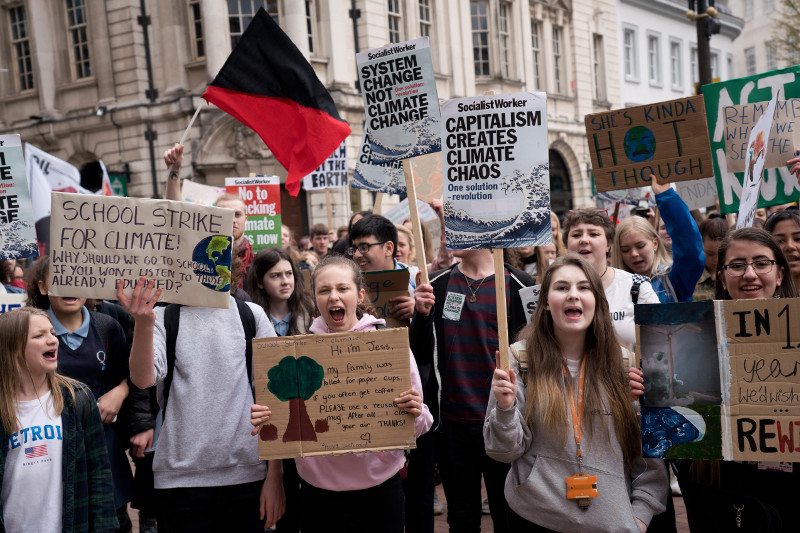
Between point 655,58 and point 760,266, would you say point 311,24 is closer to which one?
point 760,266

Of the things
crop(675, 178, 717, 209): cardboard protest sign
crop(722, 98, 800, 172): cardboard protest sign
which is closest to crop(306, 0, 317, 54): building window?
crop(675, 178, 717, 209): cardboard protest sign

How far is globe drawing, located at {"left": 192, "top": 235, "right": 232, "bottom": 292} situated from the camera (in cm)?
315

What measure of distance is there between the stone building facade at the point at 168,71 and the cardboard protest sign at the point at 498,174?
49.0ft

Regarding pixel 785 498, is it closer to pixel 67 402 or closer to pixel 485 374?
pixel 485 374

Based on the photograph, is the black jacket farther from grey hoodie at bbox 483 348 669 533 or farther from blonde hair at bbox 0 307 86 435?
blonde hair at bbox 0 307 86 435

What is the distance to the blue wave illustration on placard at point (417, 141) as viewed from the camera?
4070mm

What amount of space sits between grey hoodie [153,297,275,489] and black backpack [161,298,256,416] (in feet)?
0.07

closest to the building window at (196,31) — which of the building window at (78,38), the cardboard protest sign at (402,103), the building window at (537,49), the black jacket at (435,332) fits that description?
the building window at (78,38)

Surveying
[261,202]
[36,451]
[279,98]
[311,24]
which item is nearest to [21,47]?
[311,24]

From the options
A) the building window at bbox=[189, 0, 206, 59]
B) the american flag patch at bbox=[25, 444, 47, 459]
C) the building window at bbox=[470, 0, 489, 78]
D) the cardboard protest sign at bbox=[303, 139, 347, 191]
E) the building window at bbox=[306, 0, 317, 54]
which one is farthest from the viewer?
the building window at bbox=[470, 0, 489, 78]

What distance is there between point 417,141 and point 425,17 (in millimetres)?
19670

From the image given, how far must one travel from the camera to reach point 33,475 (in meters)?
3.19

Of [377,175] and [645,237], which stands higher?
[377,175]

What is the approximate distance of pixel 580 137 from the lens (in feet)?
93.0
